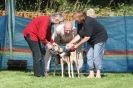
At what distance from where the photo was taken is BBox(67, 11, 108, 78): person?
45.4ft

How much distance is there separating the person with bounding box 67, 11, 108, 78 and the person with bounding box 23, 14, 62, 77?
0.56m

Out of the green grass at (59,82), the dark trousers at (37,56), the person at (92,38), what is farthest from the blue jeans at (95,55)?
the dark trousers at (37,56)

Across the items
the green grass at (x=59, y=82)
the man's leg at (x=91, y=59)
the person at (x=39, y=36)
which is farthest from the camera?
the man's leg at (x=91, y=59)

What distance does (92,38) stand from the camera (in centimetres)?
1412

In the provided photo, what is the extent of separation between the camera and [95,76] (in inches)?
570

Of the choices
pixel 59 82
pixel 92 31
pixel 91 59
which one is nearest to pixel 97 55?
pixel 91 59

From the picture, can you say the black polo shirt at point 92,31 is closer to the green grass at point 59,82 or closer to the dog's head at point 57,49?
the dog's head at point 57,49

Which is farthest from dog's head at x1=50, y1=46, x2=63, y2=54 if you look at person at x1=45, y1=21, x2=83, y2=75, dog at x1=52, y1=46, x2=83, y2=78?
person at x1=45, y1=21, x2=83, y2=75

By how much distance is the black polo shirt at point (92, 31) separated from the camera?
1385 cm

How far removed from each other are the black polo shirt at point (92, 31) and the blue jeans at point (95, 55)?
0.41 ft

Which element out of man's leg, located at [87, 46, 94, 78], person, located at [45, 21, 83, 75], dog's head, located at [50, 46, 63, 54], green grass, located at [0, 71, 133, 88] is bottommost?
green grass, located at [0, 71, 133, 88]

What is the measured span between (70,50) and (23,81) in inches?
69.8

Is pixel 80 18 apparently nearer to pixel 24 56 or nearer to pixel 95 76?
pixel 95 76

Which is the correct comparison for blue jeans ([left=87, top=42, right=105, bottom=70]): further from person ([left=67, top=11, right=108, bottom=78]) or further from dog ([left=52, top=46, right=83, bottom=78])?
dog ([left=52, top=46, right=83, bottom=78])
